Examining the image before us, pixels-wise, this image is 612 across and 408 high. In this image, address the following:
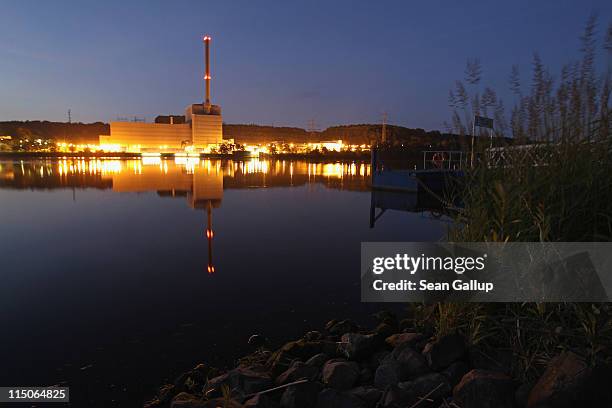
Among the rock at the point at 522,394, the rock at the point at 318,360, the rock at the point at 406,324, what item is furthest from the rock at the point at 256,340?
the rock at the point at 522,394

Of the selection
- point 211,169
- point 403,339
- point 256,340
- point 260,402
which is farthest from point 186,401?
point 211,169

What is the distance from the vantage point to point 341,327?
5867 mm

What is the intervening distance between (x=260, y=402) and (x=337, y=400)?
72 cm

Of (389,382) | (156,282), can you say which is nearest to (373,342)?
(389,382)

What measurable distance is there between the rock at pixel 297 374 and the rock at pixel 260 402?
0.41m

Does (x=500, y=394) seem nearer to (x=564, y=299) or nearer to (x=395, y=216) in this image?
(x=564, y=299)

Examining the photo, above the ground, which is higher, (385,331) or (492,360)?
(492,360)

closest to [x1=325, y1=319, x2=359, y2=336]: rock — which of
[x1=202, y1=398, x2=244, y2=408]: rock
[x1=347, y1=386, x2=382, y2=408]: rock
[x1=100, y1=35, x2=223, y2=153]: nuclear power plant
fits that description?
[x1=347, y1=386, x2=382, y2=408]: rock

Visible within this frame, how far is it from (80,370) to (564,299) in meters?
5.43

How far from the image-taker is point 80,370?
16.3ft

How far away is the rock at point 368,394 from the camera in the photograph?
12.5 feet

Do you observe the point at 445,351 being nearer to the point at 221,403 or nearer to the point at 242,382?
the point at 242,382

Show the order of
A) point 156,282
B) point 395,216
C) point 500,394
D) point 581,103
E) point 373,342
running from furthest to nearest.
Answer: point 395,216
point 156,282
point 373,342
point 581,103
point 500,394

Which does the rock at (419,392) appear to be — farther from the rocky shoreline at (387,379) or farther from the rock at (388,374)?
the rock at (388,374)
